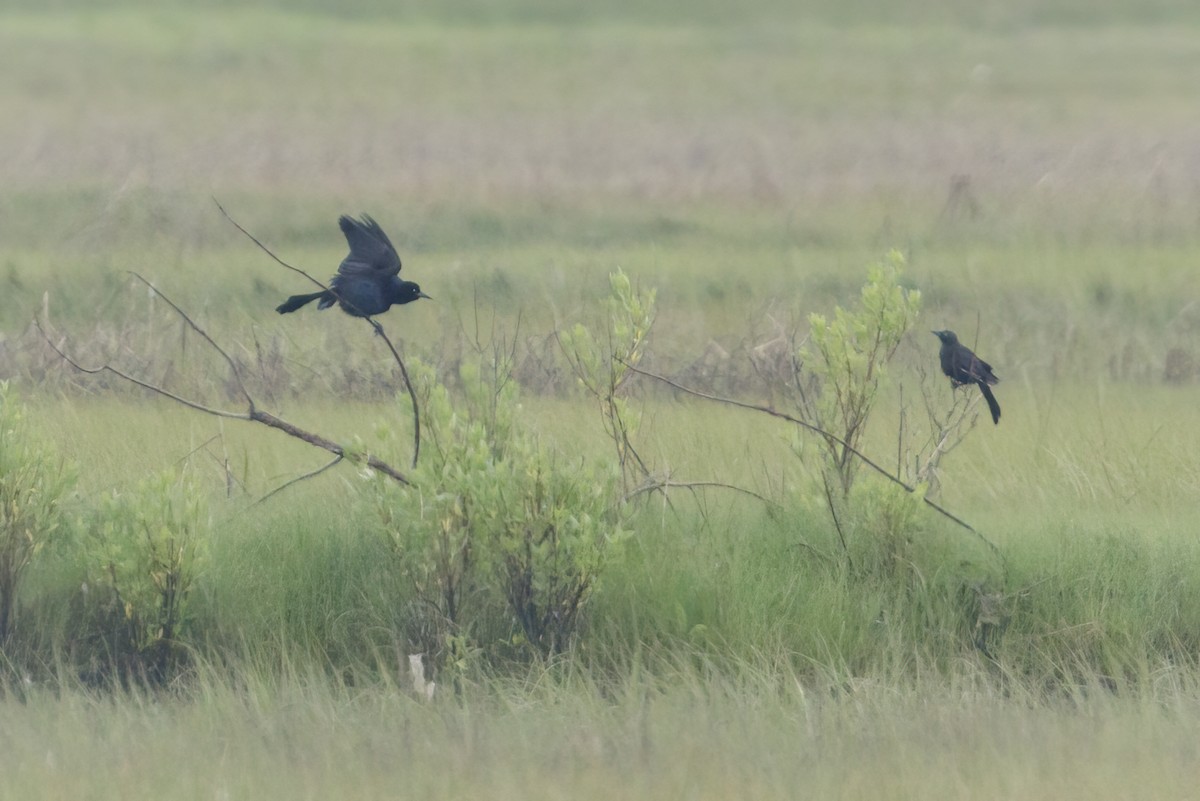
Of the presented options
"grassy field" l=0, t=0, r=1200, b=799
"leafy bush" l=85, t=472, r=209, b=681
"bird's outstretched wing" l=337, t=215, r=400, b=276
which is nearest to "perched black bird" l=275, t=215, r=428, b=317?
"bird's outstretched wing" l=337, t=215, r=400, b=276

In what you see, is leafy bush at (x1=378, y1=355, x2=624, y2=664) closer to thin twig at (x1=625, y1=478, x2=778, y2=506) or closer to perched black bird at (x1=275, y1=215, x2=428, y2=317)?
thin twig at (x1=625, y1=478, x2=778, y2=506)

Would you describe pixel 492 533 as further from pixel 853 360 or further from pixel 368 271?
pixel 853 360

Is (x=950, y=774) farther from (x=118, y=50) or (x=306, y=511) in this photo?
(x=118, y=50)

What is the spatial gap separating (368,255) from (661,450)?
144 centimetres

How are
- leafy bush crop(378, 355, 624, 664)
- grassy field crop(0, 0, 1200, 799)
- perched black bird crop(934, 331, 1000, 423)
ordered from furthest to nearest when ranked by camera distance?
perched black bird crop(934, 331, 1000, 423) → leafy bush crop(378, 355, 624, 664) → grassy field crop(0, 0, 1200, 799)

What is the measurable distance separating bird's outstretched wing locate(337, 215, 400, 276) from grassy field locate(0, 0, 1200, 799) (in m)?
0.60

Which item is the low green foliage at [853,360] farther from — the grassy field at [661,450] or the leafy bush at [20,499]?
the leafy bush at [20,499]

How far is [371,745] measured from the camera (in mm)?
4332

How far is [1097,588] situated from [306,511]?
2535mm

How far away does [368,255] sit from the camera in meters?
5.97

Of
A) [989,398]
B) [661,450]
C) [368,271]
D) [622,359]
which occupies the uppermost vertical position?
[368,271]

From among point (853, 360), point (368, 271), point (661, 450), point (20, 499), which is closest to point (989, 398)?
point (853, 360)

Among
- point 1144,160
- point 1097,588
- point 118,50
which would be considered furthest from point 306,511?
point 118,50

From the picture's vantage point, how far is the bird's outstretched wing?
5.96 m
